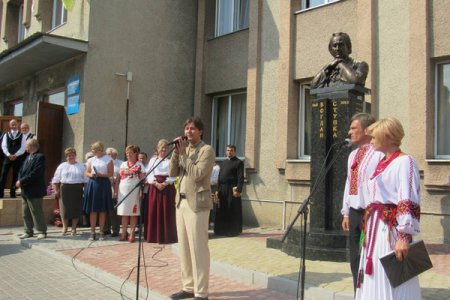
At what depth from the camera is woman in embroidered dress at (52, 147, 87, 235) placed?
31.0ft

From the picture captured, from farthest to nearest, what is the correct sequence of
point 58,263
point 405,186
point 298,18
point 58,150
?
point 58,150
point 298,18
point 58,263
point 405,186

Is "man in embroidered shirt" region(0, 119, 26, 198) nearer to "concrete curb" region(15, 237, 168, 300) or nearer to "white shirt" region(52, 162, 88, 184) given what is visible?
"white shirt" region(52, 162, 88, 184)

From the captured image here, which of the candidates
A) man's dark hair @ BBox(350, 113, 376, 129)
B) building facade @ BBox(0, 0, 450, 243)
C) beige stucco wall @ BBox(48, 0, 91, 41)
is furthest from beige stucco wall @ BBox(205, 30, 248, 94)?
man's dark hair @ BBox(350, 113, 376, 129)

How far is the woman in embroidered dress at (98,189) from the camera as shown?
9.12 metres

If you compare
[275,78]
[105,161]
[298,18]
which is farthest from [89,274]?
[298,18]

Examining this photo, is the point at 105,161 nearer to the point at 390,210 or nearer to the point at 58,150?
the point at 58,150

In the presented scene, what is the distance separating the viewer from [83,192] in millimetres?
9703

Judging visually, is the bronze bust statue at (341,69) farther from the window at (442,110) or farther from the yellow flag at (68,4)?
the yellow flag at (68,4)

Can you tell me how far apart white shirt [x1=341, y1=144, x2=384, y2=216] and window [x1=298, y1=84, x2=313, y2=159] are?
20.4ft

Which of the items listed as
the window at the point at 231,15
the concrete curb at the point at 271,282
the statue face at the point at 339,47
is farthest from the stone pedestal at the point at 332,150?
the window at the point at 231,15

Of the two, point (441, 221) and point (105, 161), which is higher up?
point (105, 161)

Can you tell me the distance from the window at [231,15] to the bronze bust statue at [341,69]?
5542 millimetres

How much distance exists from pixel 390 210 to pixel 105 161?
6.77 m

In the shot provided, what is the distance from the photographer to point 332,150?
23.6 feet
